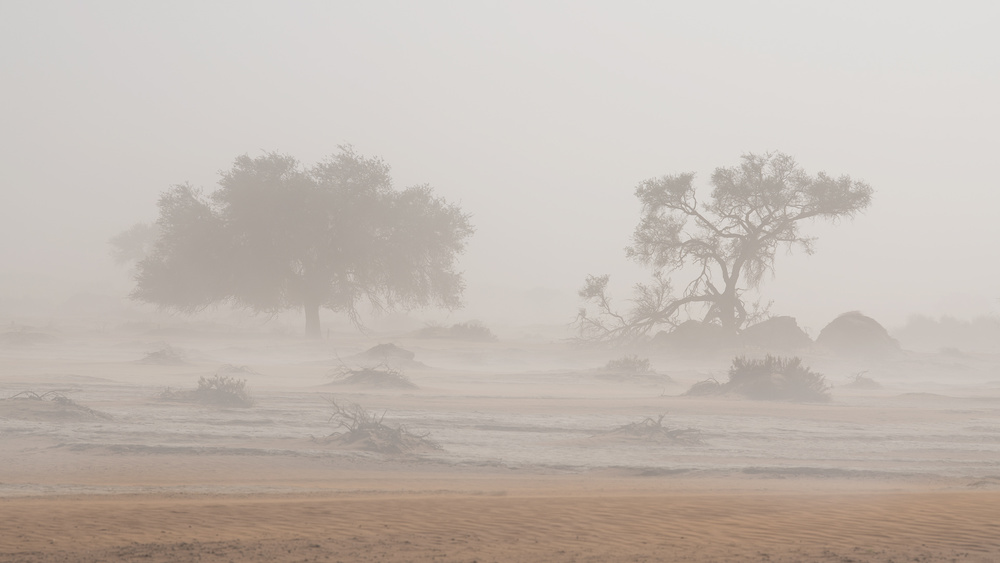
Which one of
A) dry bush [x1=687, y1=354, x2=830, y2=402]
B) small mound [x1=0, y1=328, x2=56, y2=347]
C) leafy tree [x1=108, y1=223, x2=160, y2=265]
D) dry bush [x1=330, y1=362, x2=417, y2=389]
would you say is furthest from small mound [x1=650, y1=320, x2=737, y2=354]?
leafy tree [x1=108, y1=223, x2=160, y2=265]

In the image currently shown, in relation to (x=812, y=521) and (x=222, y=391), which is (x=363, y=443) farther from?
(x=812, y=521)

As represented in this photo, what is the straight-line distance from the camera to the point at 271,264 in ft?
150

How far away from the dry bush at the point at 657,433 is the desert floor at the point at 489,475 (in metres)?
0.08

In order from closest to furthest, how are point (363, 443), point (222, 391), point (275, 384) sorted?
point (363, 443), point (222, 391), point (275, 384)

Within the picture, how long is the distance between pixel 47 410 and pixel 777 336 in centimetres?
2843

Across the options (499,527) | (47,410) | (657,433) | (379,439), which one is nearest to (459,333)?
(47,410)

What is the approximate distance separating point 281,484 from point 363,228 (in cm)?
3568

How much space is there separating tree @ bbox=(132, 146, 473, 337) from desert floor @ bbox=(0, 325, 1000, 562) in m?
17.8

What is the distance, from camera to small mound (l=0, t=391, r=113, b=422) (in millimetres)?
16500

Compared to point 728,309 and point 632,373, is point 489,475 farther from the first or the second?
point 728,309

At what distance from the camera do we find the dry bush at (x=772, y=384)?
2447 cm

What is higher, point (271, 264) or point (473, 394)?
point (271, 264)

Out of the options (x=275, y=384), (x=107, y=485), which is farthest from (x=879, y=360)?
(x=107, y=485)

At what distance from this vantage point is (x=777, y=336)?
39.0 m
